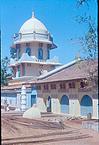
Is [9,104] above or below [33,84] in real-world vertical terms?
below

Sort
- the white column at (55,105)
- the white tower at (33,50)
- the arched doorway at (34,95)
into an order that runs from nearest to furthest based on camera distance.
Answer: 1. the white column at (55,105)
2. the arched doorway at (34,95)
3. the white tower at (33,50)

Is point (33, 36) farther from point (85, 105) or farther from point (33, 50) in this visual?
point (85, 105)

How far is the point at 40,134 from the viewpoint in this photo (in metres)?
12.0

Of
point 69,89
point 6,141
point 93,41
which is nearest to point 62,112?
point 69,89

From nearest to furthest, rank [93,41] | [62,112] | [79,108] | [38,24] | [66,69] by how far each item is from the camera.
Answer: [93,41], [79,108], [62,112], [66,69], [38,24]

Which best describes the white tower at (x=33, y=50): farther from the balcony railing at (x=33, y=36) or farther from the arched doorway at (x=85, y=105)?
the arched doorway at (x=85, y=105)

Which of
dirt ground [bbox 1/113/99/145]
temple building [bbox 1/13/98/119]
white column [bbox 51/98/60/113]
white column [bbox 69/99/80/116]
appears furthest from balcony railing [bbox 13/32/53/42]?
dirt ground [bbox 1/113/99/145]

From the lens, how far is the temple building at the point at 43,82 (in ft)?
62.3

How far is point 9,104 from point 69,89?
8.86 metres

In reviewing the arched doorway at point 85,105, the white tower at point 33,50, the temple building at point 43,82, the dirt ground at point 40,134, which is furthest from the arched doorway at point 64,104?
the white tower at point 33,50

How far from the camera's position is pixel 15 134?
38.6ft

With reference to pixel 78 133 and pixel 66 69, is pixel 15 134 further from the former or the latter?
pixel 66 69

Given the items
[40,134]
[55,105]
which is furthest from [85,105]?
[40,134]

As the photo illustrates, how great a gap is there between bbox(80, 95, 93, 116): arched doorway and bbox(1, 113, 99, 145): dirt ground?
13.9ft
